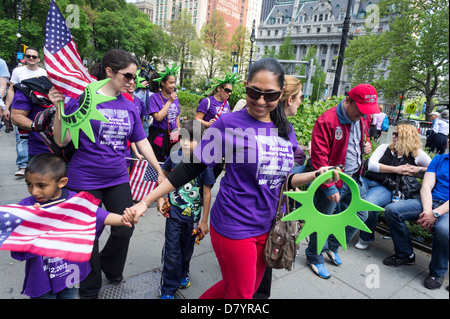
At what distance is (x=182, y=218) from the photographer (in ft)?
8.59

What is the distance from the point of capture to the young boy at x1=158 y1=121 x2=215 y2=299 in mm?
2594

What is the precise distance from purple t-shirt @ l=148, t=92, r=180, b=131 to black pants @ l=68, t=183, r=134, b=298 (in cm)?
222

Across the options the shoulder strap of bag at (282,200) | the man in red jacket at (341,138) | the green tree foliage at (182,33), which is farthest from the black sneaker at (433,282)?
the green tree foliage at (182,33)

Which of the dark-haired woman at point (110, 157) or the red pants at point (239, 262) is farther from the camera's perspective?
the dark-haired woman at point (110, 157)

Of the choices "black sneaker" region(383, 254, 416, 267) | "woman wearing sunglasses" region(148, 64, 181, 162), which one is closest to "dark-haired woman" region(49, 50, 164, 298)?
"woman wearing sunglasses" region(148, 64, 181, 162)

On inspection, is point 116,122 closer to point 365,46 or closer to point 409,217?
point 409,217

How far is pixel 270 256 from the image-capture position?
75.4 inches

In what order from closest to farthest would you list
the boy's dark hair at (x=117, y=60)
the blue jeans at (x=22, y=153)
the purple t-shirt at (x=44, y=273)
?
1. the purple t-shirt at (x=44, y=273)
2. the boy's dark hair at (x=117, y=60)
3. the blue jeans at (x=22, y=153)

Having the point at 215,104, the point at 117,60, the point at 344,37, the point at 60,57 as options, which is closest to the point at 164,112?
the point at 215,104

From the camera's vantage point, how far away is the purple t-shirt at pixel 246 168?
1.83m

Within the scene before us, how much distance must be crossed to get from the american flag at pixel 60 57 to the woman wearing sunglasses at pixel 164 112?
7.24 ft

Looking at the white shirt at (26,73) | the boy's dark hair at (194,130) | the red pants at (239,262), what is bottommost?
the red pants at (239,262)

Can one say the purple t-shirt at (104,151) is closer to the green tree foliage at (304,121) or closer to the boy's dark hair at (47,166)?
the boy's dark hair at (47,166)

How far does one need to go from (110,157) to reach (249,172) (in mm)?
1274
